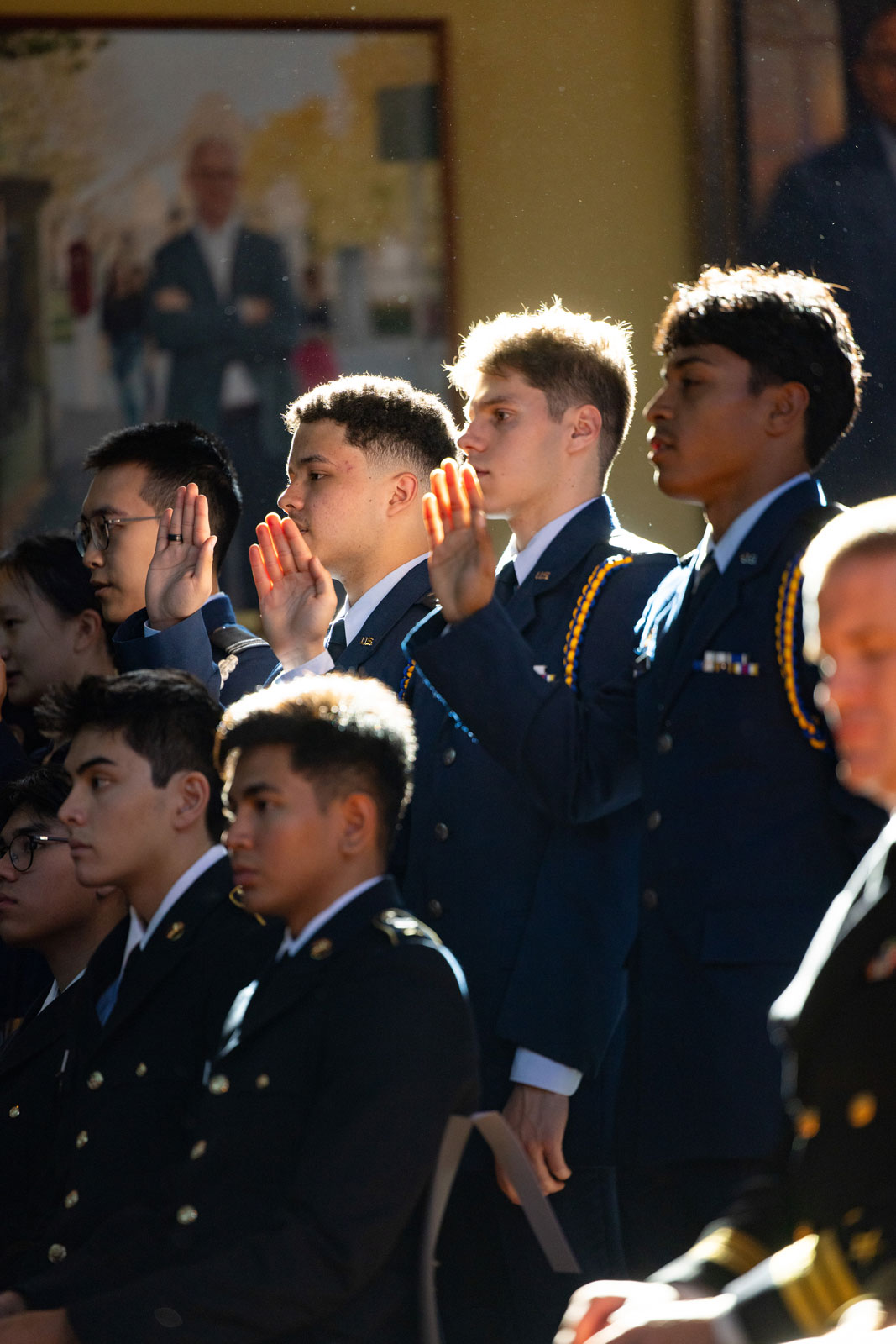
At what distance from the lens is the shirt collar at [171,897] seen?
2.20 metres

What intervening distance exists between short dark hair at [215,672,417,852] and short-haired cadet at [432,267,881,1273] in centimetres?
10

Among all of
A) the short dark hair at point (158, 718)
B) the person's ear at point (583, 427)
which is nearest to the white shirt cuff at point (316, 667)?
the short dark hair at point (158, 718)

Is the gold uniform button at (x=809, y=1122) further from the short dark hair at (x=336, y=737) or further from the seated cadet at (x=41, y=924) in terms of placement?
the seated cadet at (x=41, y=924)

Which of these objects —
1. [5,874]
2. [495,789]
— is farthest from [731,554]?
[5,874]

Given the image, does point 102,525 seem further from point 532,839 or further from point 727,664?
point 727,664

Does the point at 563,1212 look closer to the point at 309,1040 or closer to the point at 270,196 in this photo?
the point at 309,1040

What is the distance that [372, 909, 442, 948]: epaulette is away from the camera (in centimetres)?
182

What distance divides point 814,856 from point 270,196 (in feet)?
8.17

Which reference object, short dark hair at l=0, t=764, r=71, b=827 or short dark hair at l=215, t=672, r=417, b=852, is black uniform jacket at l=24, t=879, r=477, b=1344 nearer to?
short dark hair at l=215, t=672, r=417, b=852

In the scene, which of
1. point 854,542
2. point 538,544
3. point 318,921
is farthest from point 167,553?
point 854,542

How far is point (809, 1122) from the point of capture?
127cm

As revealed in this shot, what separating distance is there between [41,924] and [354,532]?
0.79m

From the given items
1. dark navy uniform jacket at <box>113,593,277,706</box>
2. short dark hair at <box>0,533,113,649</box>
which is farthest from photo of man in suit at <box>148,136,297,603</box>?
dark navy uniform jacket at <box>113,593,277,706</box>

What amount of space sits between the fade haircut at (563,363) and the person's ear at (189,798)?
74cm
